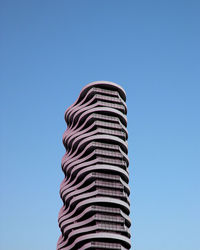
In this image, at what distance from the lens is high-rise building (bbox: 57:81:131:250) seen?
113188 mm

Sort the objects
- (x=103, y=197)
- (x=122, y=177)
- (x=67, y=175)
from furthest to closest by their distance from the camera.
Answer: (x=67, y=175), (x=122, y=177), (x=103, y=197)

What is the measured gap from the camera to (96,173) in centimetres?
12012

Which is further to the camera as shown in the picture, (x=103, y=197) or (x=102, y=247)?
(x=103, y=197)

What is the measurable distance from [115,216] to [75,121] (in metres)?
38.4

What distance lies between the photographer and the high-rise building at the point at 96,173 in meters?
113

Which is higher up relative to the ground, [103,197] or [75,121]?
[75,121]

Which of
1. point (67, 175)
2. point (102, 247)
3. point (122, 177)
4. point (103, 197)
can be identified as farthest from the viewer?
point (67, 175)

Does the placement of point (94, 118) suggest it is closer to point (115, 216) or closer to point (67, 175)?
point (67, 175)

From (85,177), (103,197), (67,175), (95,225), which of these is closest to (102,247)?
(95,225)

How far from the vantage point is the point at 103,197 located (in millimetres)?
116125

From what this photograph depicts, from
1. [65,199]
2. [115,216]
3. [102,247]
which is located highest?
[65,199]

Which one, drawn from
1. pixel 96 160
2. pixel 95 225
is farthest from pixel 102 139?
pixel 95 225

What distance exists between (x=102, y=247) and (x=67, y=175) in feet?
106

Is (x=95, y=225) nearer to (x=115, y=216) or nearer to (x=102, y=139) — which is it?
(x=115, y=216)
